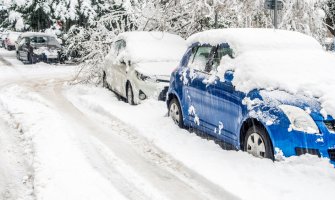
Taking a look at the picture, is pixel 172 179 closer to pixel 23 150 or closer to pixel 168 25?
pixel 23 150

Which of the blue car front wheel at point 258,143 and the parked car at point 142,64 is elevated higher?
the parked car at point 142,64

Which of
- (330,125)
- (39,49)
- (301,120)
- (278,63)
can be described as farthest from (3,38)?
(330,125)

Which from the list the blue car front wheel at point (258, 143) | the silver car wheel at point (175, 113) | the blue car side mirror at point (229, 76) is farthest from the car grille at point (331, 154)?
the silver car wheel at point (175, 113)

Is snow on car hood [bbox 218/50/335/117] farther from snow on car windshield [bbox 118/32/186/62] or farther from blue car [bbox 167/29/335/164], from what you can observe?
snow on car windshield [bbox 118/32/186/62]

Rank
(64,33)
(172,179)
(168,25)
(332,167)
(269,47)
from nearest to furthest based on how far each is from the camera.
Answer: (332,167) → (172,179) → (269,47) → (168,25) → (64,33)

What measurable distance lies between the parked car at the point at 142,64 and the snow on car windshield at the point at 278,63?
10.0ft

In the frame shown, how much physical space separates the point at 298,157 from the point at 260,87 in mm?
1082

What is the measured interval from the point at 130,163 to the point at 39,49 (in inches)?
755

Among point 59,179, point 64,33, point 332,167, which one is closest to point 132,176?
point 59,179

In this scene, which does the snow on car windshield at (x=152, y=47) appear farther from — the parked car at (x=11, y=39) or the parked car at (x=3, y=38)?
the parked car at (x=3, y=38)

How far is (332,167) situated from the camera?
595 cm

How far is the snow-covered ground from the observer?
583 cm

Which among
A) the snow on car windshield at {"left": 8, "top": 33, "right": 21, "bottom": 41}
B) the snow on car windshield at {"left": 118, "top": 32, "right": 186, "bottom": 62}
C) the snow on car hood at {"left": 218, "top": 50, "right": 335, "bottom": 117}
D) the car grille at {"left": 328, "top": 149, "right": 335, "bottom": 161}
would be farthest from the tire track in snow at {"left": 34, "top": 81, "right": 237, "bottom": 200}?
the snow on car windshield at {"left": 8, "top": 33, "right": 21, "bottom": 41}

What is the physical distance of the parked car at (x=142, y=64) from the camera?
36.9 feet
